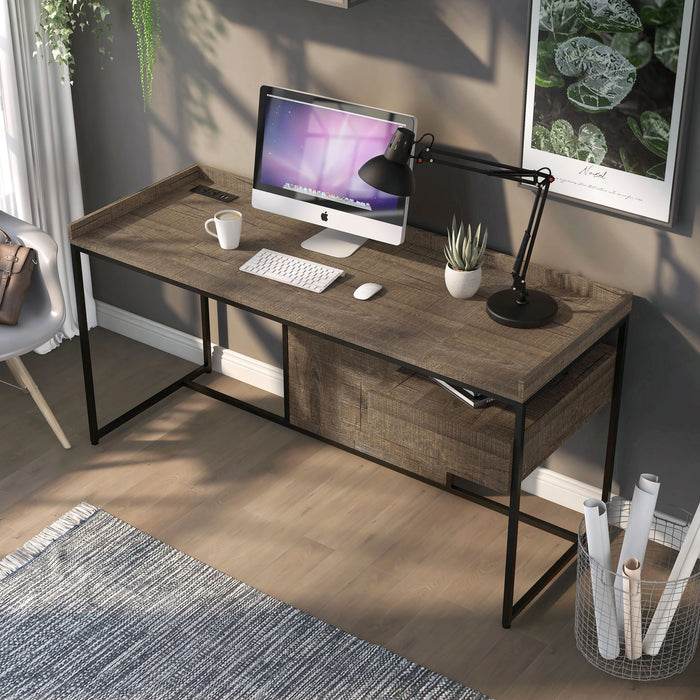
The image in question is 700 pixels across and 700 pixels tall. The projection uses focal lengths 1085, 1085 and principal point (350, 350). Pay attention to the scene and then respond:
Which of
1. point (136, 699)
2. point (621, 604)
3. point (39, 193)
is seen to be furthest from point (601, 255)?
point (39, 193)

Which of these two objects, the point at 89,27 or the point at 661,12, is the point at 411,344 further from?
the point at 89,27

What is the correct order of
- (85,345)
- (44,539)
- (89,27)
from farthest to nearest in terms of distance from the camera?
1. (89,27)
2. (85,345)
3. (44,539)

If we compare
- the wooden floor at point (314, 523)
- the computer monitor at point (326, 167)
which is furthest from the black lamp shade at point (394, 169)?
the wooden floor at point (314, 523)

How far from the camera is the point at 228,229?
3123 millimetres

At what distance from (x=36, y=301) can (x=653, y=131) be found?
1.96m

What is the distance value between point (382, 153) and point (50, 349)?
1.75 meters

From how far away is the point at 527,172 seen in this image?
8.87ft

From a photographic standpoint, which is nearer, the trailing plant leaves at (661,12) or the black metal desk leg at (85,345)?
the trailing plant leaves at (661,12)

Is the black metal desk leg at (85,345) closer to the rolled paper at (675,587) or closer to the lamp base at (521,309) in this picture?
the lamp base at (521,309)

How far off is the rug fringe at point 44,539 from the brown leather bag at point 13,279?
622mm

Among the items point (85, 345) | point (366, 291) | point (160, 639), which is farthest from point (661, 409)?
point (85, 345)

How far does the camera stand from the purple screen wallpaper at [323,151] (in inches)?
119

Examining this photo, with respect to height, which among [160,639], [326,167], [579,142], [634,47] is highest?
[634,47]

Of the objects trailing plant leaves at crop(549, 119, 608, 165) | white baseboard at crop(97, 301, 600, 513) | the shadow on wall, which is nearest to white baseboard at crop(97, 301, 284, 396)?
A: white baseboard at crop(97, 301, 600, 513)
